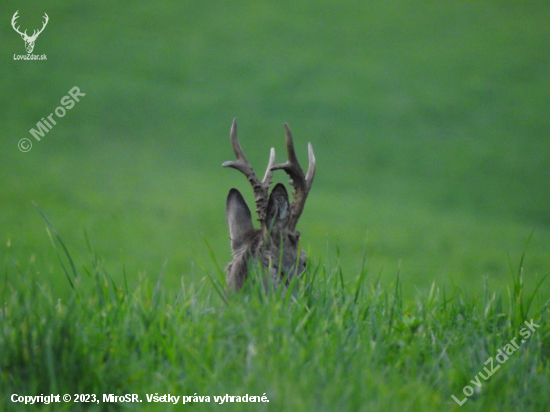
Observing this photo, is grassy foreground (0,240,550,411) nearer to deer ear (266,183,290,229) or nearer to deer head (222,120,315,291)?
deer head (222,120,315,291)

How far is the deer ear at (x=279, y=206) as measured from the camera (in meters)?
4.36

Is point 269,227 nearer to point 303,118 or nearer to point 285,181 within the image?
point 285,181

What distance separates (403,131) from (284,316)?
22.4 meters

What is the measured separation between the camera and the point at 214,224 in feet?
59.5

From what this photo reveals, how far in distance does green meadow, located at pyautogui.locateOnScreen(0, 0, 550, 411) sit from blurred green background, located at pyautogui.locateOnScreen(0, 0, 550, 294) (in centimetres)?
9

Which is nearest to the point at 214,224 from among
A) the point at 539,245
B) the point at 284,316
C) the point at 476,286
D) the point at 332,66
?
→ the point at 476,286

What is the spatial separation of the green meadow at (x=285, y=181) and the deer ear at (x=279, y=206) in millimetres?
634

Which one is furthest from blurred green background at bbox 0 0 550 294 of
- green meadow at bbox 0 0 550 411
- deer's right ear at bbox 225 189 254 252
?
deer's right ear at bbox 225 189 254 252

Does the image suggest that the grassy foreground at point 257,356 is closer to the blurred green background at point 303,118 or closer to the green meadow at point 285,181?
the green meadow at point 285,181

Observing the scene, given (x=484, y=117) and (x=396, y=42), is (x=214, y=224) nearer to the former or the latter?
(x=484, y=117)

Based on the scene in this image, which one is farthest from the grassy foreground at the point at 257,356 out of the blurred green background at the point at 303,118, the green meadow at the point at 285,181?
the blurred green background at the point at 303,118

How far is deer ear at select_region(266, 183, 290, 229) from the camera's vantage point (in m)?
4.36

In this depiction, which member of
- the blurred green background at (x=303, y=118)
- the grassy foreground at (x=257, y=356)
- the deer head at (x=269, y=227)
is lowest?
the grassy foreground at (x=257, y=356)

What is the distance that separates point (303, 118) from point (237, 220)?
2050 centimetres
